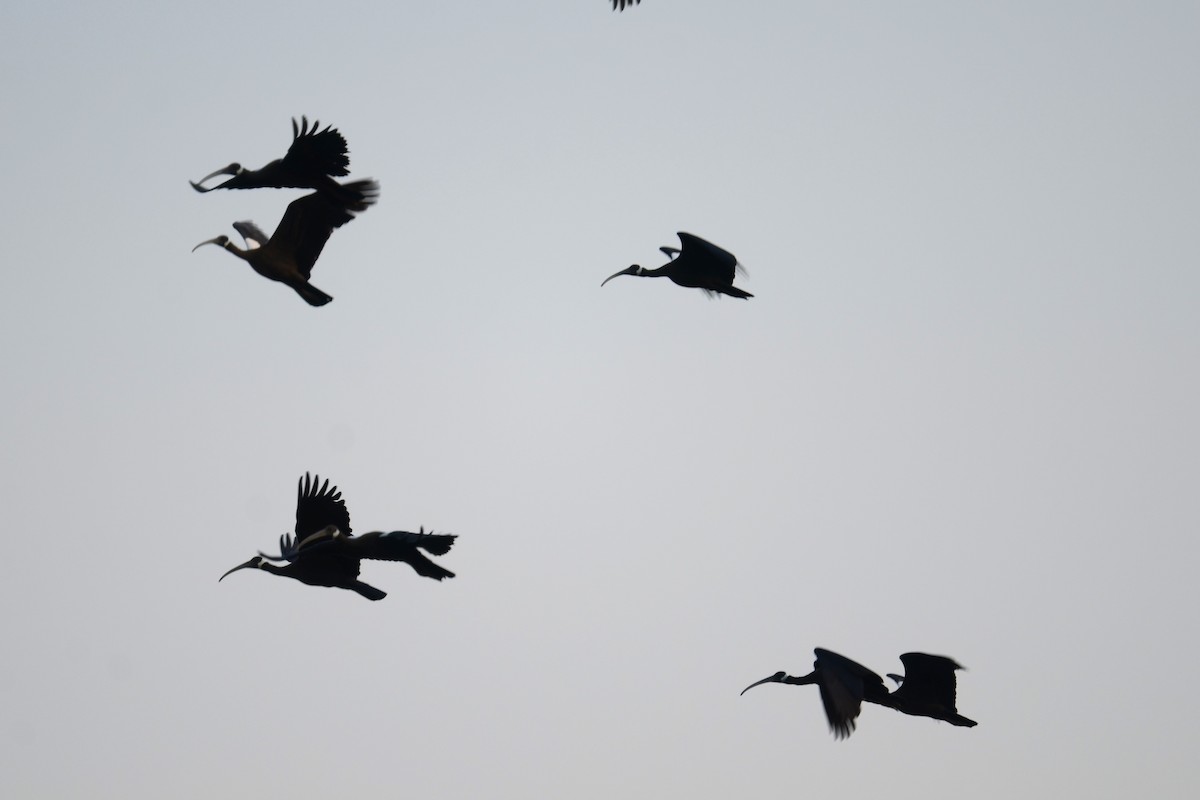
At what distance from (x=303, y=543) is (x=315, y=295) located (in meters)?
3.28

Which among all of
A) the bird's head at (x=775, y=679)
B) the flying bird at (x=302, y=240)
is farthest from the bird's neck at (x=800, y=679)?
the flying bird at (x=302, y=240)

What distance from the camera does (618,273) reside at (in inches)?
1016

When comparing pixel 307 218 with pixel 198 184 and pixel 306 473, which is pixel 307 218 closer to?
pixel 198 184

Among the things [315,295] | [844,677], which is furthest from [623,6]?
[844,677]

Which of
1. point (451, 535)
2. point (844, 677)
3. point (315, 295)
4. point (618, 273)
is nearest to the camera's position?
point (451, 535)

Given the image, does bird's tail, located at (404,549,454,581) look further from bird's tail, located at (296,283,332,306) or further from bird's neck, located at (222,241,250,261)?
bird's neck, located at (222,241,250,261)

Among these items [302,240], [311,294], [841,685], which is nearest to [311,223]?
[302,240]

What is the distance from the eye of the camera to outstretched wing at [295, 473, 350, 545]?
2305cm

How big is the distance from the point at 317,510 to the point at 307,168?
524 centimetres

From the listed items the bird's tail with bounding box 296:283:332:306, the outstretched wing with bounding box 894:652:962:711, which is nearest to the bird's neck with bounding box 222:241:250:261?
the bird's tail with bounding box 296:283:332:306

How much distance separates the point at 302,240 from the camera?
70.1 ft

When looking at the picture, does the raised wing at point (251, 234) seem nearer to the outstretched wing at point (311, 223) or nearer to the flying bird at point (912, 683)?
the outstretched wing at point (311, 223)

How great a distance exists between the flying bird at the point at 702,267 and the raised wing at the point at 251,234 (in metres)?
5.80

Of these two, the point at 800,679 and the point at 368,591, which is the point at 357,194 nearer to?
the point at 368,591
